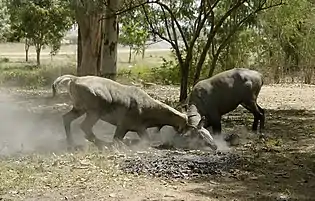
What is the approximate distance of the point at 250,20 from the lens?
53.4 ft

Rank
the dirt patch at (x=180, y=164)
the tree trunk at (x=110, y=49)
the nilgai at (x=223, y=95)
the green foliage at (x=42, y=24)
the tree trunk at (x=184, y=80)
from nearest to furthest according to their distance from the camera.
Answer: the dirt patch at (x=180, y=164), the nilgai at (x=223, y=95), the tree trunk at (x=184, y=80), the tree trunk at (x=110, y=49), the green foliage at (x=42, y=24)

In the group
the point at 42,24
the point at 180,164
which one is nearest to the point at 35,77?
the point at 42,24

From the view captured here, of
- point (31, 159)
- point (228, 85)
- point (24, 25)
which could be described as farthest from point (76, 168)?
point (24, 25)

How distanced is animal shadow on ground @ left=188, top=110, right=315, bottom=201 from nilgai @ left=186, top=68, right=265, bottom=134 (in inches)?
28.3

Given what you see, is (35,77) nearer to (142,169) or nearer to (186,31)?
(186,31)

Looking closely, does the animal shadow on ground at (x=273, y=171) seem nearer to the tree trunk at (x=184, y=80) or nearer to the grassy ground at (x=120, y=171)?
the grassy ground at (x=120, y=171)

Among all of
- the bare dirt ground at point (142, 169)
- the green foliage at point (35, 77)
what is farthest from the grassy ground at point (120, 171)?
the green foliage at point (35, 77)

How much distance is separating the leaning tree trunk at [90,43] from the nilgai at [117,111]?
7.12 metres

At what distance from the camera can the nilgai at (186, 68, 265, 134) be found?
10.8 m

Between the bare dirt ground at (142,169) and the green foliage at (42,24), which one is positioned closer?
the bare dirt ground at (142,169)

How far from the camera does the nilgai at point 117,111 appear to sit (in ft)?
30.9

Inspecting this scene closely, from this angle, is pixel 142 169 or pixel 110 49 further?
pixel 110 49

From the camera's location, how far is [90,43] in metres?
17.0

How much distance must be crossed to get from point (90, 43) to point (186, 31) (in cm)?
276
